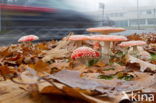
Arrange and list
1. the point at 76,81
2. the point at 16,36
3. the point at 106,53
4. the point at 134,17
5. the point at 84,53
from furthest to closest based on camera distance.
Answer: the point at 134,17
the point at 16,36
the point at 106,53
the point at 84,53
the point at 76,81

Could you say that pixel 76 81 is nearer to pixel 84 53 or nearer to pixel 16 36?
pixel 84 53

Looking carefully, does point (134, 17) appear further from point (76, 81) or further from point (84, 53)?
point (76, 81)

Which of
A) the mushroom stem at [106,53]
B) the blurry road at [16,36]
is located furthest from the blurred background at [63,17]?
the mushroom stem at [106,53]

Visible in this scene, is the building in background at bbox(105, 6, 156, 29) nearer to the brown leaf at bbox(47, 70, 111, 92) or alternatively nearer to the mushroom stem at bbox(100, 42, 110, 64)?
the mushroom stem at bbox(100, 42, 110, 64)

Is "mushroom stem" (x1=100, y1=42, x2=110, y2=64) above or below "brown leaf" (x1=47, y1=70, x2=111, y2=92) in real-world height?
below

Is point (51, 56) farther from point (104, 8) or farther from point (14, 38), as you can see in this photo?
point (104, 8)

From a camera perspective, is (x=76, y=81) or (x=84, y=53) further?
(x=84, y=53)

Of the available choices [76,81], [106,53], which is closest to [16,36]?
[106,53]

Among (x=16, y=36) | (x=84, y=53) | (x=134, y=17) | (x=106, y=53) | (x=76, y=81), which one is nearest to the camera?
(x=76, y=81)

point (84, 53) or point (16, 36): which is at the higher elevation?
point (84, 53)

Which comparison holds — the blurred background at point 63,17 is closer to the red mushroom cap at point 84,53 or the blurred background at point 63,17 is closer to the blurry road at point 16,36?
the blurry road at point 16,36

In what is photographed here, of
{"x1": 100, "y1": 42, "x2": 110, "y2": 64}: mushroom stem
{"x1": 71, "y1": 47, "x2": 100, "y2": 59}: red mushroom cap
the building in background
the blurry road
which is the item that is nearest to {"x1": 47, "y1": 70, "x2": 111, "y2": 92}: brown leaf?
{"x1": 71, "y1": 47, "x2": 100, "y2": 59}: red mushroom cap
